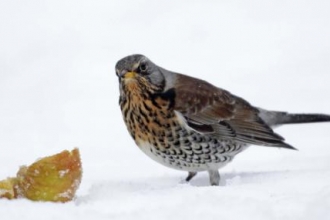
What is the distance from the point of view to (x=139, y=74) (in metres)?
9.95

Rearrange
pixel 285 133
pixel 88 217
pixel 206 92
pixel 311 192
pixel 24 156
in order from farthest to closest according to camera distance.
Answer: pixel 285 133 → pixel 24 156 → pixel 206 92 → pixel 311 192 → pixel 88 217

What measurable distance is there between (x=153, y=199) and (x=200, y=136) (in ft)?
6.91

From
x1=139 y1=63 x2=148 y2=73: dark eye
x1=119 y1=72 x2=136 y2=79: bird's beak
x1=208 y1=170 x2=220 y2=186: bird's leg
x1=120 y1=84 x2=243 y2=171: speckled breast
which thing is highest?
x1=139 y1=63 x2=148 y2=73: dark eye

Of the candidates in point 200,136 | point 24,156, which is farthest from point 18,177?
point 24,156

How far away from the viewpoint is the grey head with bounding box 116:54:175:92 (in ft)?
32.0

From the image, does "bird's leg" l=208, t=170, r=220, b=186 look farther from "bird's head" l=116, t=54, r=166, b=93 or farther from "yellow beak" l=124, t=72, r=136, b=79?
"yellow beak" l=124, t=72, r=136, b=79

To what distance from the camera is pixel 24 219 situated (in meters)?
7.73

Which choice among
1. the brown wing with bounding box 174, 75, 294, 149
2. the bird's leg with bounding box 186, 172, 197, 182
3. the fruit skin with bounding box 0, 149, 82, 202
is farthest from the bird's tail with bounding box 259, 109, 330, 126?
the fruit skin with bounding box 0, 149, 82, 202

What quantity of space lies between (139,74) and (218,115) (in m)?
1.16

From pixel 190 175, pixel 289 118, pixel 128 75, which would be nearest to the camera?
pixel 128 75

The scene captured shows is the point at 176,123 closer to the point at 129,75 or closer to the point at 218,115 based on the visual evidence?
the point at 129,75

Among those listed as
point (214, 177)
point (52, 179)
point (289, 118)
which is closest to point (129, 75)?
point (214, 177)

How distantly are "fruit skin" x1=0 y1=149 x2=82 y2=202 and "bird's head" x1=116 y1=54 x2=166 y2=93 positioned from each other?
1.26 m

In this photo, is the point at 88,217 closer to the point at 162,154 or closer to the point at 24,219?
the point at 24,219
